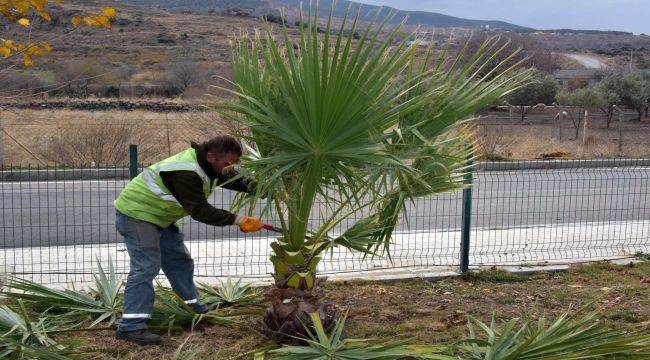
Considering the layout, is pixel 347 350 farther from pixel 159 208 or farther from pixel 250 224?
pixel 159 208

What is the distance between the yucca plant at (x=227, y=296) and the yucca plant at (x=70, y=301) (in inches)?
28.8

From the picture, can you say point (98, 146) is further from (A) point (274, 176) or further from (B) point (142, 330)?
(A) point (274, 176)

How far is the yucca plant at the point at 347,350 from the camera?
448 centimetres

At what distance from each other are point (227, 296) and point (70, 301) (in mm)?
1223

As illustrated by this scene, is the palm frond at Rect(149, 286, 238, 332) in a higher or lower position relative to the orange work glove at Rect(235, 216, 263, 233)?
lower

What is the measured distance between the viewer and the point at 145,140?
16.7 meters

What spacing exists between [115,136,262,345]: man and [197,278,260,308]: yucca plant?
884mm

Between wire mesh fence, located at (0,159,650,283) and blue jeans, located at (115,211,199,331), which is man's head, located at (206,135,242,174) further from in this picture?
wire mesh fence, located at (0,159,650,283)

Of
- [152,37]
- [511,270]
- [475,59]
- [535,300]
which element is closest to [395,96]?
[475,59]

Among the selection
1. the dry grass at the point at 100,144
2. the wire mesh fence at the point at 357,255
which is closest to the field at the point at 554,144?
the wire mesh fence at the point at 357,255

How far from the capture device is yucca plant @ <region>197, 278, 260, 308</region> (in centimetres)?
608

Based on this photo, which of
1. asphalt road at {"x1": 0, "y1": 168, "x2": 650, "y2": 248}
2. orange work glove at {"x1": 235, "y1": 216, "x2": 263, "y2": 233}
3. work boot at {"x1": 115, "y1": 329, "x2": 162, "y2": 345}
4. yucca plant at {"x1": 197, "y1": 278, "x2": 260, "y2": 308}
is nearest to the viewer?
orange work glove at {"x1": 235, "y1": 216, "x2": 263, "y2": 233}

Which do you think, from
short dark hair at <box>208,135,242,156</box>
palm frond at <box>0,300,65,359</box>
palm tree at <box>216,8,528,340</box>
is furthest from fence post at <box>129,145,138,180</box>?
short dark hair at <box>208,135,242,156</box>

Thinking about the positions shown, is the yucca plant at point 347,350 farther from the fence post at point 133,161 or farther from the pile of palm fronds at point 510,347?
the fence post at point 133,161
